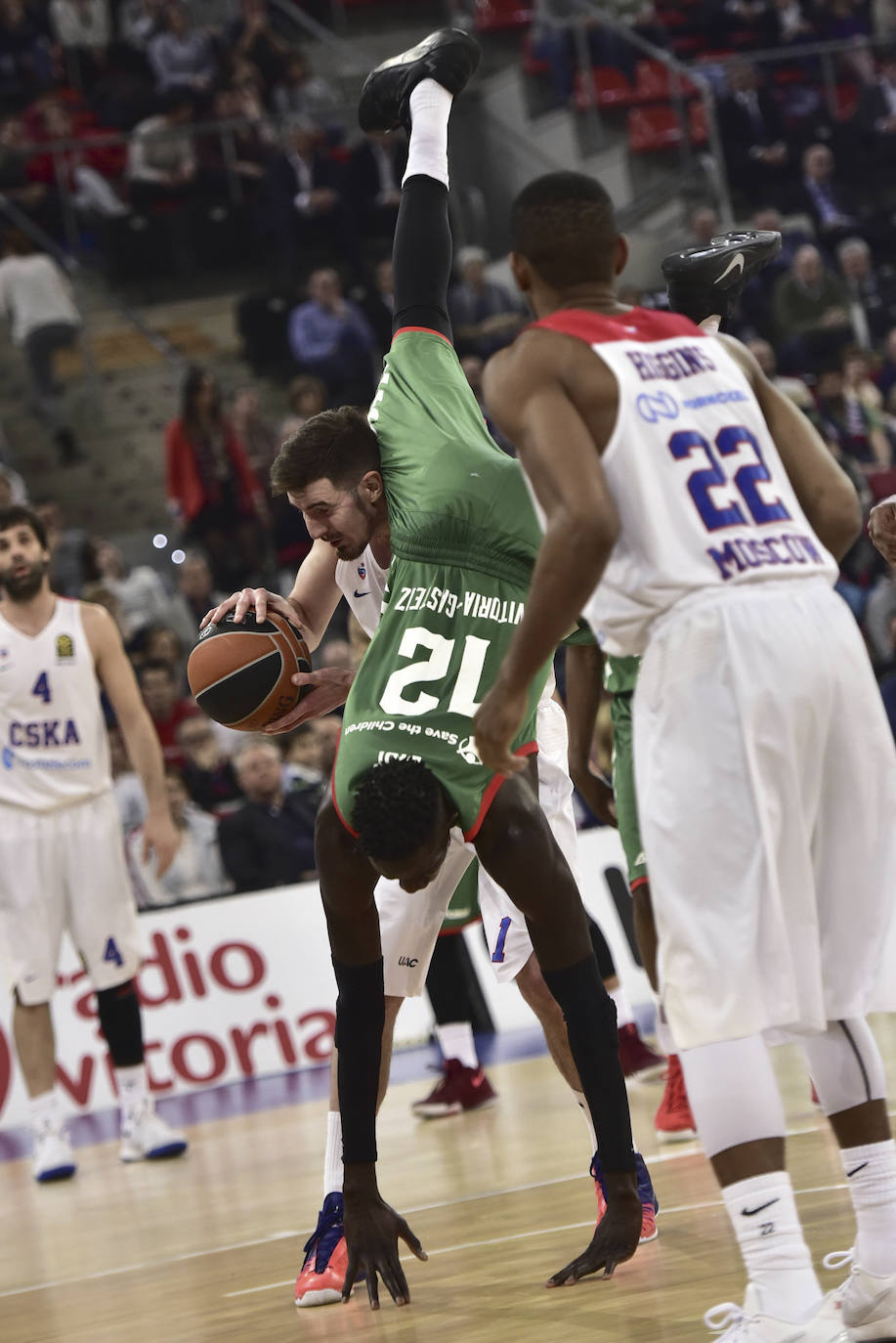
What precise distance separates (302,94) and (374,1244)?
41.5ft

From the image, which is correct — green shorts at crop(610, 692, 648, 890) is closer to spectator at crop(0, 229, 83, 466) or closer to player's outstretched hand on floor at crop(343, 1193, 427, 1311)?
player's outstretched hand on floor at crop(343, 1193, 427, 1311)

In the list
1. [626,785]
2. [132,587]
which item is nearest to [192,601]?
[132,587]

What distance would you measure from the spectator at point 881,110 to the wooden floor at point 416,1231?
413 inches

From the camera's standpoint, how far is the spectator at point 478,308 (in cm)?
1306

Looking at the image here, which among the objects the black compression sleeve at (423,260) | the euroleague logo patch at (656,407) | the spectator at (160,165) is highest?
the spectator at (160,165)

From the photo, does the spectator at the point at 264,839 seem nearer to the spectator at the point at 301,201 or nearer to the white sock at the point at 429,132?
the white sock at the point at 429,132

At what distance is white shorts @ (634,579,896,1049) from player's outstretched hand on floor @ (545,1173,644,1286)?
105 cm

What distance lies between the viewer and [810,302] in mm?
13852

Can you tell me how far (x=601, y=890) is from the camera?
905 cm

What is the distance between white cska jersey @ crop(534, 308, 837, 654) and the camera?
297 centimetres

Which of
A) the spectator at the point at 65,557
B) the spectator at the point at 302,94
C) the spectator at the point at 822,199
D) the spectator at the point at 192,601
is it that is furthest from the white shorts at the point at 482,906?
the spectator at the point at 822,199

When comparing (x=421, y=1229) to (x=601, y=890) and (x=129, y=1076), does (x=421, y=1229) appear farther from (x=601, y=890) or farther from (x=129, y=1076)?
(x=601, y=890)

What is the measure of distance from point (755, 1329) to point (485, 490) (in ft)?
6.66

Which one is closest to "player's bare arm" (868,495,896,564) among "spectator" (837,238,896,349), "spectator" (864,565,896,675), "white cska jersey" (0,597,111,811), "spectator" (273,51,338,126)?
"white cska jersey" (0,597,111,811)
